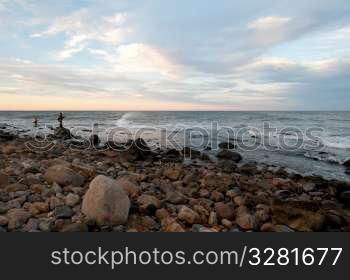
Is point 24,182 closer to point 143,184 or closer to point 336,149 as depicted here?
point 143,184

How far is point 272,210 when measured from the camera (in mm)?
5504

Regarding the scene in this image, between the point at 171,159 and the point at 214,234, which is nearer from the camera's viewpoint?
the point at 214,234

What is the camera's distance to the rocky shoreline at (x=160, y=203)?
470 cm

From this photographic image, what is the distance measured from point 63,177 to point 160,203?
94.4 inches

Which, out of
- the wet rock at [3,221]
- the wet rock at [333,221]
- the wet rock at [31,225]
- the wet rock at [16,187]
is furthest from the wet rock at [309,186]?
the wet rock at [3,221]

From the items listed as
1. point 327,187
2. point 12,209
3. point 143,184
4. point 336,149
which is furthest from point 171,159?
point 336,149

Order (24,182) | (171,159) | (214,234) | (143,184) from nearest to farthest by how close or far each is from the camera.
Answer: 1. (214,234)
2. (24,182)
3. (143,184)
4. (171,159)

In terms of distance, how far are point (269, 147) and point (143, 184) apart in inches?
440

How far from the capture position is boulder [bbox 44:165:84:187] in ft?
20.9

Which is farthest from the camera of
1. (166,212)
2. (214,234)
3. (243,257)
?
(166,212)

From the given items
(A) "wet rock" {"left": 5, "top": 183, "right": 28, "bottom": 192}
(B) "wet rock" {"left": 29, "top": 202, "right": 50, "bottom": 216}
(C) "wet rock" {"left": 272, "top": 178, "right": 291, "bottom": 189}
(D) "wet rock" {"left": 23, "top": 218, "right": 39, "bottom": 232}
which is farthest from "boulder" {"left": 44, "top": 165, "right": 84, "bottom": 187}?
(C) "wet rock" {"left": 272, "top": 178, "right": 291, "bottom": 189}

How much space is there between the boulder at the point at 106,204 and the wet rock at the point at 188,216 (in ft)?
3.12

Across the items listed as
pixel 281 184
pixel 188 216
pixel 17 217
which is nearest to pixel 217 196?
pixel 188 216

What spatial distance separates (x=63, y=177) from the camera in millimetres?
6422
